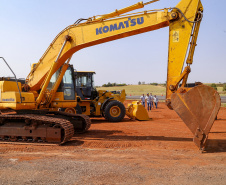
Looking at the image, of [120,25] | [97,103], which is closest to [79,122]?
[120,25]

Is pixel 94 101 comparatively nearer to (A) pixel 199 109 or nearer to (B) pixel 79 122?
(B) pixel 79 122

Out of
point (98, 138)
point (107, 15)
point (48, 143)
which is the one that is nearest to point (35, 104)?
point (48, 143)

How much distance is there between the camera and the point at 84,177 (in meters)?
4.63

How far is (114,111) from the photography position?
1447 centimetres

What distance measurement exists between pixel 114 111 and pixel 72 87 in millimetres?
4930

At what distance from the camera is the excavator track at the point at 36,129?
7.81m

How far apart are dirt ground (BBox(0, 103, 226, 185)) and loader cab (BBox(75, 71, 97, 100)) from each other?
6.87 meters

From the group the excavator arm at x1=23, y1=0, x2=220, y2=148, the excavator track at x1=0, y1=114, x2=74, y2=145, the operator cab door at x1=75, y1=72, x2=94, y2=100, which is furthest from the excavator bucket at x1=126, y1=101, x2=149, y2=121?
the excavator track at x1=0, y1=114, x2=74, y2=145

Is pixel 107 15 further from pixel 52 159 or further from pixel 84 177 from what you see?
pixel 84 177

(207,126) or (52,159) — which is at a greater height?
(207,126)

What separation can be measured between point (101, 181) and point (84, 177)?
381 mm

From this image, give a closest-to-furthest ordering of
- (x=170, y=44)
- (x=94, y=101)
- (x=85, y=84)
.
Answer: (x=170, y=44), (x=94, y=101), (x=85, y=84)

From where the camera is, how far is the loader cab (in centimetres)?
1478

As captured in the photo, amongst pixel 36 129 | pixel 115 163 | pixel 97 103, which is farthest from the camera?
pixel 97 103
